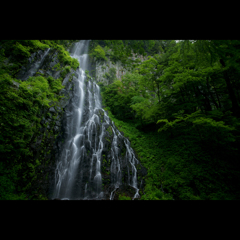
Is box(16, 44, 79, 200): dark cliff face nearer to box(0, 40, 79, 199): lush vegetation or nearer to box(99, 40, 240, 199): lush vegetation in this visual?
box(0, 40, 79, 199): lush vegetation

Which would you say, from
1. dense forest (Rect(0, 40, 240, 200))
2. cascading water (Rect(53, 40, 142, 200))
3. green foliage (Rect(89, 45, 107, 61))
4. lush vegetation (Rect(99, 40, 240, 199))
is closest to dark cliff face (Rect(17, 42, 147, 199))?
cascading water (Rect(53, 40, 142, 200))

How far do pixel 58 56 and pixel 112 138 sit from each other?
38.3 feet

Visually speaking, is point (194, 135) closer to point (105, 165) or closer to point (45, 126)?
point (105, 165)

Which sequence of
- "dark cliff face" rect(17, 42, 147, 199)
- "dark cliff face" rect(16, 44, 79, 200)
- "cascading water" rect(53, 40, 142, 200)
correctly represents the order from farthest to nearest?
"cascading water" rect(53, 40, 142, 200) → "dark cliff face" rect(17, 42, 147, 199) → "dark cliff face" rect(16, 44, 79, 200)

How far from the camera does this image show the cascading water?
25.7ft

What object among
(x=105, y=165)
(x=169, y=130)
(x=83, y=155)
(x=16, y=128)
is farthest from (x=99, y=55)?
(x=105, y=165)

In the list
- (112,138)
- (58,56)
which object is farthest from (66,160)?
(58,56)

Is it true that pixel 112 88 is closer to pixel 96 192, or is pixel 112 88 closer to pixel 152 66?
pixel 152 66

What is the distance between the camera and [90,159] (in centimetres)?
908

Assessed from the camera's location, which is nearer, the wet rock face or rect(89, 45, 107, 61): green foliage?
the wet rock face

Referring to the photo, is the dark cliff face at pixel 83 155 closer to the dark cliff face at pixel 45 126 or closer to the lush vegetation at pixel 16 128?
the dark cliff face at pixel 45 126
